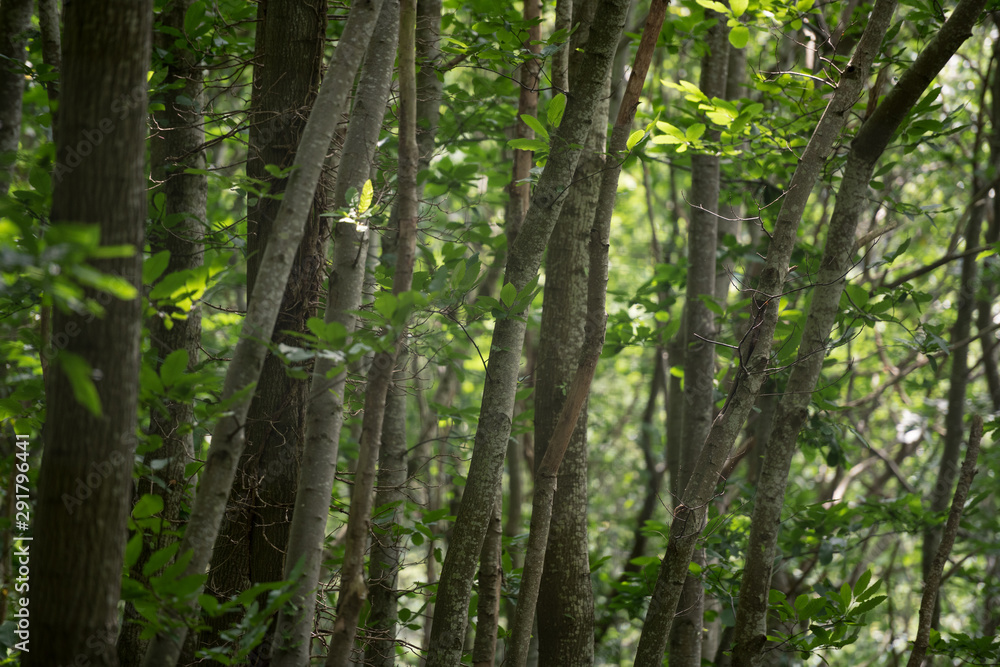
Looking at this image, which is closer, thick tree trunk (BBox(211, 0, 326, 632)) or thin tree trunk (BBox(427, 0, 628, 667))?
thin tree trunk (BBox(427, 0, 628, 667))

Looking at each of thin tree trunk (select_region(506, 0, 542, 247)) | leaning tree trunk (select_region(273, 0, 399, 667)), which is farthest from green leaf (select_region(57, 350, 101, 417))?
thin tree trunk (select_region(506, 0, 542, 247))

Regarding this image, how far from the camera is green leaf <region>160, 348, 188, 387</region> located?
6.04ft

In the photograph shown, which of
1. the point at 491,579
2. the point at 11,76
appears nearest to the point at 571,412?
the point at 491,579

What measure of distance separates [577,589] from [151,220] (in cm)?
268

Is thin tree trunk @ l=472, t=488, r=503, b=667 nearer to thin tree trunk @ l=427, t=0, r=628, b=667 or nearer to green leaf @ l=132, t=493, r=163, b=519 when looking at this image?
thin tree trunk @ l=427, t=0, r=628, b=667

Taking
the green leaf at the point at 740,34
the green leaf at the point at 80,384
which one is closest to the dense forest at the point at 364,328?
the green leaf at the point at 80,384

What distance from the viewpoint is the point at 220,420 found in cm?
198

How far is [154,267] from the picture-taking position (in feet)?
6.22

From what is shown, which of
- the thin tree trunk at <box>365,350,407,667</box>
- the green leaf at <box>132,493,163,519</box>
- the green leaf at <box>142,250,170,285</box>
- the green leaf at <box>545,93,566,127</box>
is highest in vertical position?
the green leaf at <box>545,93,566,127</box>

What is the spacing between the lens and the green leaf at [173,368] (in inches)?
72.4

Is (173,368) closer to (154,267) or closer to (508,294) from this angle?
(154,267)

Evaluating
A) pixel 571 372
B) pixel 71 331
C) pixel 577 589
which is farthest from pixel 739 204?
pixel 71 331

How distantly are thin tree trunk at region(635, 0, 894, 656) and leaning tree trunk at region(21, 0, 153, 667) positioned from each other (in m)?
2.05

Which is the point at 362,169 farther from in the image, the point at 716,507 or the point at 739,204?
the point at 739,204
